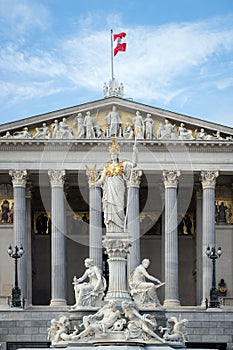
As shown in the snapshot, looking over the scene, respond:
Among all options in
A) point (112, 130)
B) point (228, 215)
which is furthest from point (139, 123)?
point (228, 215)

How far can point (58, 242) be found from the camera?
3002 inches

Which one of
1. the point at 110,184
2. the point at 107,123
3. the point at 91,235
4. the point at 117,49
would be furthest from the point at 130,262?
the point at 110,184

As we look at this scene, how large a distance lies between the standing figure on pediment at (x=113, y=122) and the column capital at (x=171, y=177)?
435 centimetres

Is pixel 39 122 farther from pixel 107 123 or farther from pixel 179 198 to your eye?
pixel 179 198

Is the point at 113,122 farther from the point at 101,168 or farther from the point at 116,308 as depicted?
the point at 116,308

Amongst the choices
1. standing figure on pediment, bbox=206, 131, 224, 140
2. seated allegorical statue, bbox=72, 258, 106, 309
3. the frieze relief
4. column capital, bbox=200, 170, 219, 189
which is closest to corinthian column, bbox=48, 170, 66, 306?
the frieze relief

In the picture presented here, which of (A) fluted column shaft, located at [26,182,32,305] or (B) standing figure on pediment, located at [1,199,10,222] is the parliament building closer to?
(A) fluted column shaft, located at [26,182,32,305]

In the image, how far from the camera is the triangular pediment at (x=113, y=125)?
77.1 metres

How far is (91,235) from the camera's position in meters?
76.9

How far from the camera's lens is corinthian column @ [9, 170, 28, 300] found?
2982 inches

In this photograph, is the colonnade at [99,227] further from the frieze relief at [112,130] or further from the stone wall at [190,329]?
the stone wall at [190,329]

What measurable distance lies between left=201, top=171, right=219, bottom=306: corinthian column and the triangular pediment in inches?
111

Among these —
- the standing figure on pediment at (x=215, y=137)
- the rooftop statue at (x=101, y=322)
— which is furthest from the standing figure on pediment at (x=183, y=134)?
the rooftop statue at (x=101, y=322)

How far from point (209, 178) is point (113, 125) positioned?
7.51 meters
